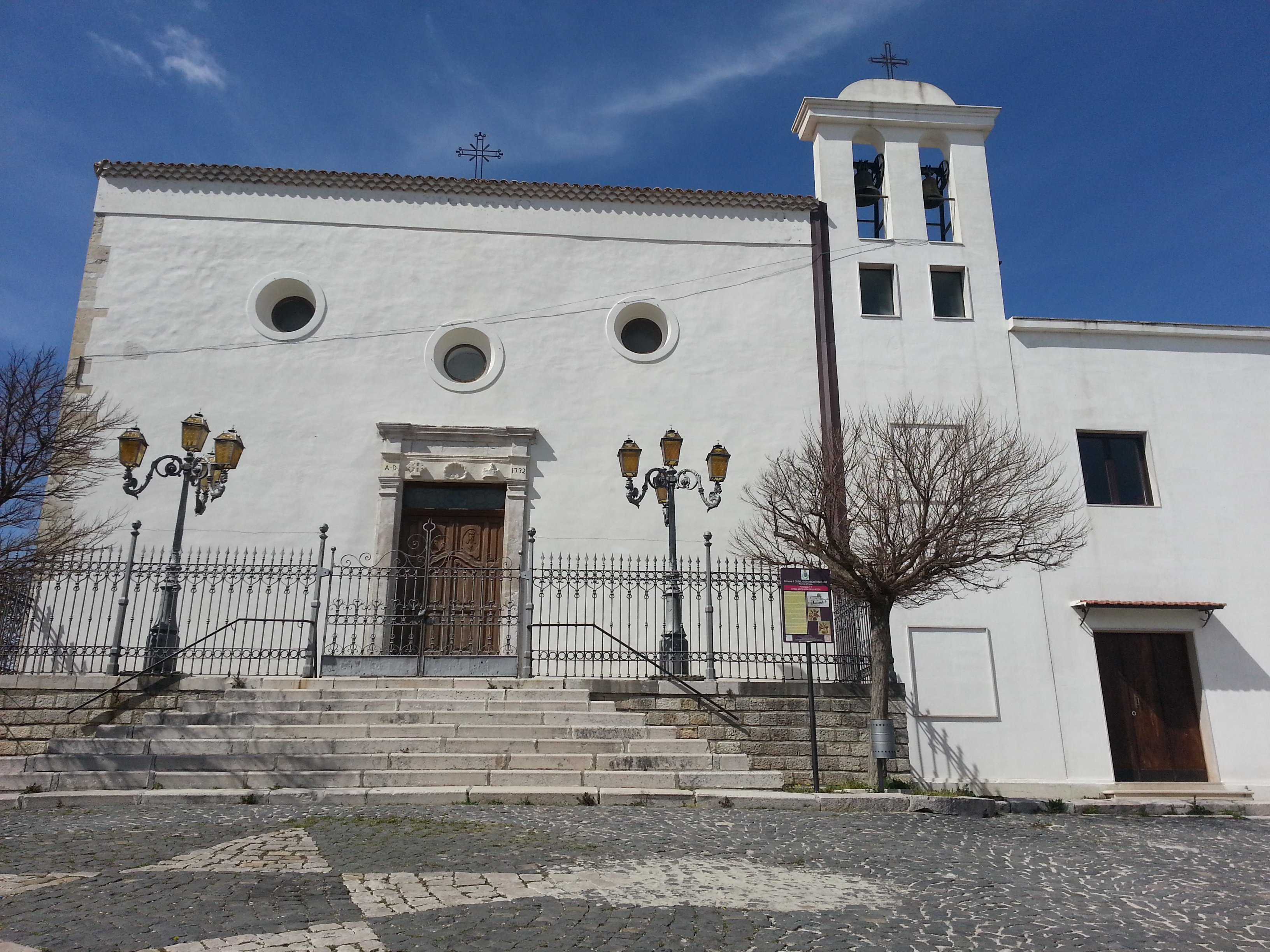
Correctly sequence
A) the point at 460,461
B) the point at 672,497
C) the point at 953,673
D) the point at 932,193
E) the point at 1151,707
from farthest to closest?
the point at 932,193 < the point at 460,461 < the point at 1151,707 < the point at 953,673 < the point at 672,497

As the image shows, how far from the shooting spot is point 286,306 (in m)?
15.1

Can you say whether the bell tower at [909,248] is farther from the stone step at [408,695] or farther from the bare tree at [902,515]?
the stone step at [408,695]

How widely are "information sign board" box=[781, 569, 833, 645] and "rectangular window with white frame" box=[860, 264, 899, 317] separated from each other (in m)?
7.08

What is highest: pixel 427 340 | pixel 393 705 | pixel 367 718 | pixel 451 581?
pixel 427 340

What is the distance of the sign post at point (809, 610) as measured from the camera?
30.7 feet

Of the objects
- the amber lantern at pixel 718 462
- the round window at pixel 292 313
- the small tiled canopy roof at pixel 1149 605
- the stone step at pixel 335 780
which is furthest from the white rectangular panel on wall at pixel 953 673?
the round window at pixel 292 313

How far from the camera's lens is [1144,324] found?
15.0m

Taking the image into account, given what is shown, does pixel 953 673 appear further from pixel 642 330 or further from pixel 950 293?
pixel 642 330

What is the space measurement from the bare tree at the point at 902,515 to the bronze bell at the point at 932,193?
19.8 ft

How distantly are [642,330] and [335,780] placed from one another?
361 inches

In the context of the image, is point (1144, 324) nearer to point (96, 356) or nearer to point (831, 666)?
point (831, 666)

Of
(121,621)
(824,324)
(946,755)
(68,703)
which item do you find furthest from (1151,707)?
(68,703)

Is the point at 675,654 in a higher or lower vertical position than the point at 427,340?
lower

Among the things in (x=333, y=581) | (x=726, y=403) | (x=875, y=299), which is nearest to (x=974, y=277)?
(x=875, y=299)
